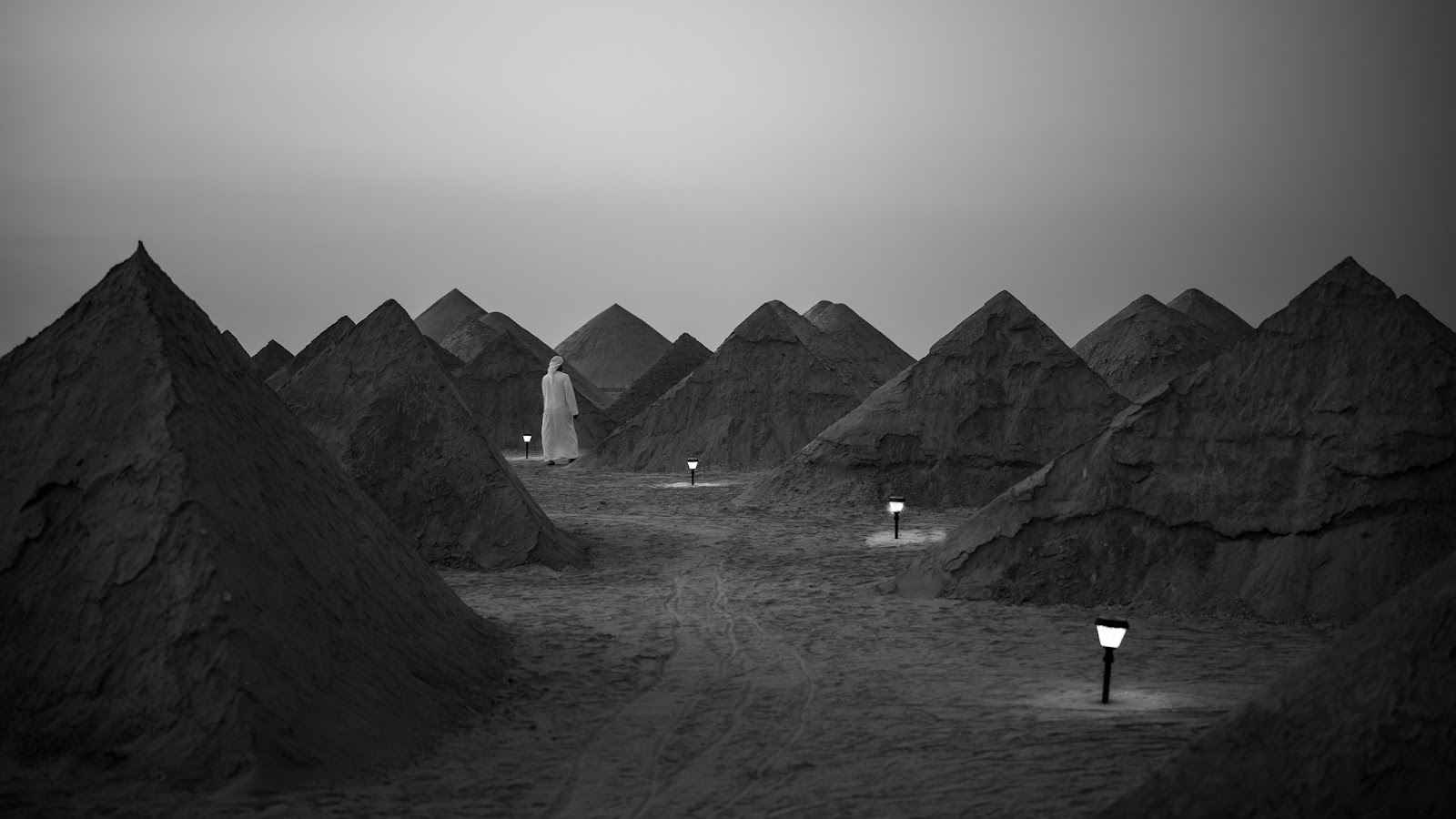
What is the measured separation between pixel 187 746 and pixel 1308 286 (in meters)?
11.2

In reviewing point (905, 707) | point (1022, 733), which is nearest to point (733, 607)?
point (905, 707)

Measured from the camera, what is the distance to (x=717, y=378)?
1142 inches

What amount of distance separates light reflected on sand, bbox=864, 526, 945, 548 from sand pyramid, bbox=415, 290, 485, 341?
48.0 metres

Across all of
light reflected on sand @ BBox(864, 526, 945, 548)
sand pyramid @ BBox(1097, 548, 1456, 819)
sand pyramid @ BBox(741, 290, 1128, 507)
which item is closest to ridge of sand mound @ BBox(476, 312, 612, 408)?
sand pyramid @ BBox(741, 290, 1128, 507)

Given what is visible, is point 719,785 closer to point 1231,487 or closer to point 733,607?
point 733,607

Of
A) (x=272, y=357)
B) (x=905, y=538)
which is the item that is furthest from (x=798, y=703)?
(x=272, y=357)

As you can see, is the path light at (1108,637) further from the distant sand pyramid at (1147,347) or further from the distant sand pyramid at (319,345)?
the distant sand pyramid at (1147,347)

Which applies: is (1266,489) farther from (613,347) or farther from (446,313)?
(446,313)

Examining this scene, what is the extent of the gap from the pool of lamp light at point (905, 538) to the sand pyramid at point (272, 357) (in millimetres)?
30213

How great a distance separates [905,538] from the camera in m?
16.6

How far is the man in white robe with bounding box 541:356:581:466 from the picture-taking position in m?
29.0

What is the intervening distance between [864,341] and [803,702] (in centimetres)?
4188

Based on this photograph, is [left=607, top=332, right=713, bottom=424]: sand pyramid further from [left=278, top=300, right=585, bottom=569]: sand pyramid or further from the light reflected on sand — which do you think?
[left=278, top=300, right=585, bottom=569]: sand pyramid

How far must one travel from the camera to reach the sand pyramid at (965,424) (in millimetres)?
20672
